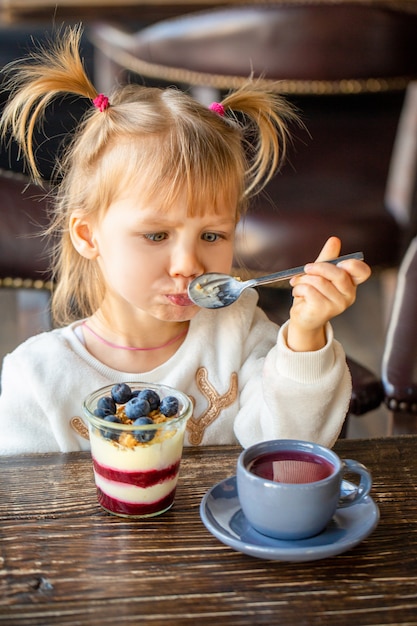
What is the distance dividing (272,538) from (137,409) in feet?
0.64

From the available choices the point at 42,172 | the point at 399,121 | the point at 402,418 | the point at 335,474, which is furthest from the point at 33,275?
the point at 335,474

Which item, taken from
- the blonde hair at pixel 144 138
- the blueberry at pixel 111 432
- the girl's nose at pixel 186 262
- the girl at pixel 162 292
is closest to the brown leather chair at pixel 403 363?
the girl at pixel 162 292

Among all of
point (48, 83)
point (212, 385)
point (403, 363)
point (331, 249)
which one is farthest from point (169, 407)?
point (403, 363)

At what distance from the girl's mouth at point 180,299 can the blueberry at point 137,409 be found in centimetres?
29

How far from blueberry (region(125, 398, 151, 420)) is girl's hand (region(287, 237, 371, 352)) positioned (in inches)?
8.9

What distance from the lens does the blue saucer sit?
0.83 metres

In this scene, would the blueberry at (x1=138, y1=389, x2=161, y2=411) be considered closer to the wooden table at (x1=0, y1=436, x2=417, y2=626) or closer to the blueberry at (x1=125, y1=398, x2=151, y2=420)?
the blueberry at (x1=125, y1=398, x2=151, y2=420)

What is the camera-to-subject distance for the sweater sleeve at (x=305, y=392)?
1087 mm

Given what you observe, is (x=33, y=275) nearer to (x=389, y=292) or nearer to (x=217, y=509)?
(x=389, y=292)

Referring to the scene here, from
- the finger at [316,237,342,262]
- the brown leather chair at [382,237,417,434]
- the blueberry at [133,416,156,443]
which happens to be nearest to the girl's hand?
the finger at [316,237,342,262]

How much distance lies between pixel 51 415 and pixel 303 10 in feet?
6.55

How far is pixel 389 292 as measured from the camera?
2.92m

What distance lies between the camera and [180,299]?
1.21m

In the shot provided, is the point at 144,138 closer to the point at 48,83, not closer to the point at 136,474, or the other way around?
the point at 48,83
